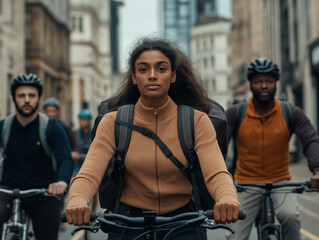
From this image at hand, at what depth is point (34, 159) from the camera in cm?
537

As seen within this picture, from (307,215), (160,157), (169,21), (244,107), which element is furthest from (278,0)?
(169,21)

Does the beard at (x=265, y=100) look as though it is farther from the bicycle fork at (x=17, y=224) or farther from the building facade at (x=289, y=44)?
the building facade at (x=289, y=44)

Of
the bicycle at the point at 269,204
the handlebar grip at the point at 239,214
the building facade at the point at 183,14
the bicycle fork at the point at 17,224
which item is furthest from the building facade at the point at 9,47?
the building facade at the point at 183,14

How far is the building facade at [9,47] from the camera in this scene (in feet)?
90.7

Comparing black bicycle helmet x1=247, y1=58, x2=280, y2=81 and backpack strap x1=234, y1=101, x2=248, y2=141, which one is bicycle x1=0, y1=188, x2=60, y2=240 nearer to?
backpack strap x1=234, y1=101, x2=248, y2=141

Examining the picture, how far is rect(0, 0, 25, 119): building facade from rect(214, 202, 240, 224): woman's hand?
23.9m

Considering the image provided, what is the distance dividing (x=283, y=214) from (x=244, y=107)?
1038 millimetres

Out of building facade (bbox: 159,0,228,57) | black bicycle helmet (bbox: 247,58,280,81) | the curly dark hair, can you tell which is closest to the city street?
black bicycle helmet (bbox: 247,58,280,81)

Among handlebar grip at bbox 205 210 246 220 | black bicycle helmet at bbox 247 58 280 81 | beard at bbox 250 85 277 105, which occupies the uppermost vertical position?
black bicycle helmet at bbox 247 58 280 81

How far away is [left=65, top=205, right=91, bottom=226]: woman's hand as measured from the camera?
2.95 metres

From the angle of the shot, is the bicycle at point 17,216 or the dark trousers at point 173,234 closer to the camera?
the dark trousers at point 173,234

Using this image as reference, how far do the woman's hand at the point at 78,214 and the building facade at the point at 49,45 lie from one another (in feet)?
118

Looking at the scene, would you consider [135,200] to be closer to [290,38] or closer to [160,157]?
[160,157]

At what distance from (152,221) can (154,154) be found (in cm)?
42
